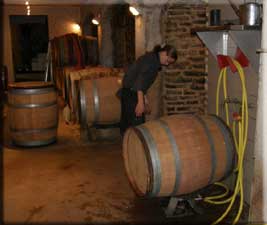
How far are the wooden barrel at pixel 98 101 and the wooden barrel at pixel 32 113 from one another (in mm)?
413

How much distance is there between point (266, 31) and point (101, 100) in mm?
3204

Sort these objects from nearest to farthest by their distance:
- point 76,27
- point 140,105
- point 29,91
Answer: point 140,105
point 29,91
point 76,27

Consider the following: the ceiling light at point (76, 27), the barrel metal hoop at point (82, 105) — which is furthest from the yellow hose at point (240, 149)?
the ceiling light at point (76, 27)

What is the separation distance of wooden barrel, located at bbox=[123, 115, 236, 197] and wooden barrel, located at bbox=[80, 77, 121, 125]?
2014 mm

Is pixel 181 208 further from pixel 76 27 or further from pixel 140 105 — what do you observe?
pixel 76 27

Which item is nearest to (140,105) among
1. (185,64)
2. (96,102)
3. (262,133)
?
(185,64)

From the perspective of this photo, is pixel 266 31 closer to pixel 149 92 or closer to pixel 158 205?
pixel 158 205

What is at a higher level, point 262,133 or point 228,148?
point 262,133

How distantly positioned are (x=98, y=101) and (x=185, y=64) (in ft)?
4.25

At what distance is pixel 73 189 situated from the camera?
3.33 m

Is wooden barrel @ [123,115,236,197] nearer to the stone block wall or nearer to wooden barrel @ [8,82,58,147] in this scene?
the stone block wall

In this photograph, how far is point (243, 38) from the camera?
2494 mm

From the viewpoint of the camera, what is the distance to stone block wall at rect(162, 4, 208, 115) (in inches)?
159

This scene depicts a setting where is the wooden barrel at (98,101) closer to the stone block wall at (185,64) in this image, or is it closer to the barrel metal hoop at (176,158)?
the stone block wall at (185,64)
